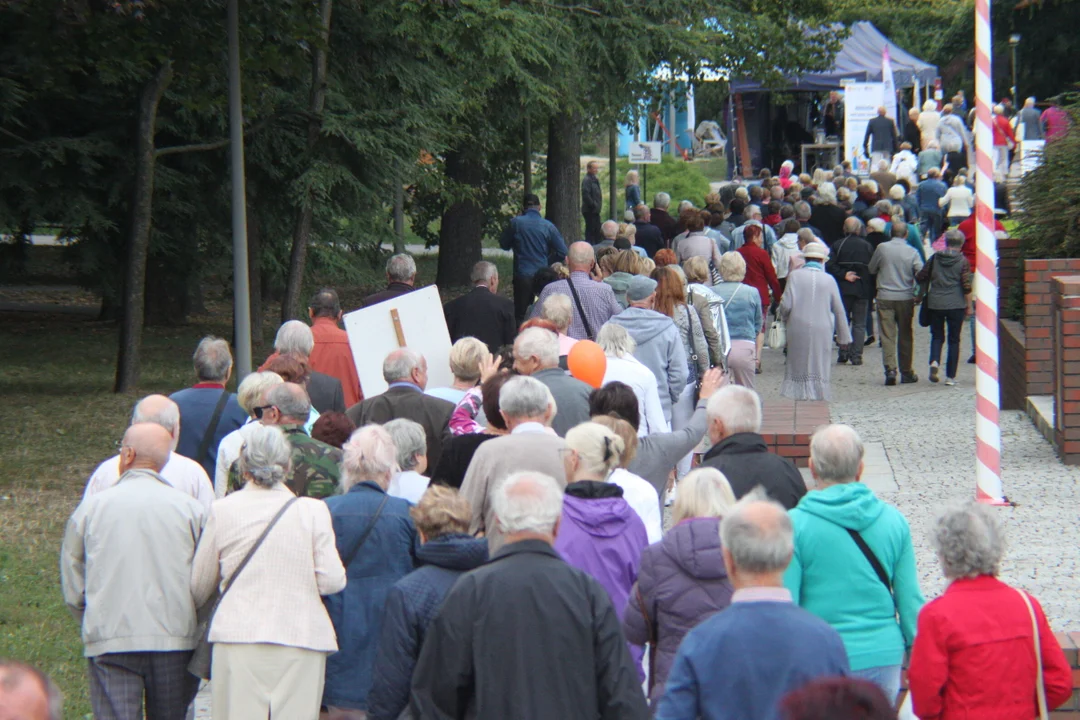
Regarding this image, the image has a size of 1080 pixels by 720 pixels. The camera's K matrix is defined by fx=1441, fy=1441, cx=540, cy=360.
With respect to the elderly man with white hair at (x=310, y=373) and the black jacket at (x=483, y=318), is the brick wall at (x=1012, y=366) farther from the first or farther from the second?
the elderly man with white hair at (x=310, y=373)

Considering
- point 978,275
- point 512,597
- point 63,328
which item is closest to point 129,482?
point 512,597

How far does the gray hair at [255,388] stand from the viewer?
7105 millimetres

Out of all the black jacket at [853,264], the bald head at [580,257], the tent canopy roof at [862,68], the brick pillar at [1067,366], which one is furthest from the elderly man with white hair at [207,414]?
the tent canopy roof at [862,68]

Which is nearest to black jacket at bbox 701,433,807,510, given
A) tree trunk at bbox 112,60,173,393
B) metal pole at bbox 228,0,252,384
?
metal pole at bbox 228,0,252,384

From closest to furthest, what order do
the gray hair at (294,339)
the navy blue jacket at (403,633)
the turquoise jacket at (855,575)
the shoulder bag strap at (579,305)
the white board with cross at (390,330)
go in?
the navy blue jacket at (403,633)
the turquoise jacket at (855,575)
the gray hair at (294,339)
the white board with cross at (390,330)
the shoulder bag strap at (579,305)

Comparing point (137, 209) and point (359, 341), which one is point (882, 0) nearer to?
point (137, 209)

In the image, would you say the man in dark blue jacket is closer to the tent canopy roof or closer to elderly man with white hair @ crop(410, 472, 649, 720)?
elderly man with white hair @ crop(410, 472, 649, 720)

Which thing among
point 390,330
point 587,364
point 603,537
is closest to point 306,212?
point 390,330

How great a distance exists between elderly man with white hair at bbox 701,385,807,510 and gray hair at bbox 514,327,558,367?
1.59 m

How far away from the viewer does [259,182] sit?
1723 centimetres

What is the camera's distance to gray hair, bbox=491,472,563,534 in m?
4.34

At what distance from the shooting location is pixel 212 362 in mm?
7629

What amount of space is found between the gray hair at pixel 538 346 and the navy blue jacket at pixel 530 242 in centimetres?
990

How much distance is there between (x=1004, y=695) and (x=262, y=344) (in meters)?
15.7
